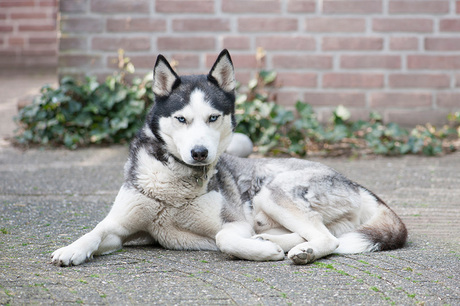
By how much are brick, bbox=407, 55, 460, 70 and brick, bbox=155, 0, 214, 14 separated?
2.31 meters

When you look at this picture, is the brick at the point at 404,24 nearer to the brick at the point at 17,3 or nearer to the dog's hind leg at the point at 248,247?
the dog's hind leg at the point at 248,247

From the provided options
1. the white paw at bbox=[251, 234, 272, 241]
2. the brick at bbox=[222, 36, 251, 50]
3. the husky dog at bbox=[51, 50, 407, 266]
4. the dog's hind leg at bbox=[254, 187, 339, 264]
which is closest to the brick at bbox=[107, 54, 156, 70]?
the brick at bbox=[222, 36, 251, 50]

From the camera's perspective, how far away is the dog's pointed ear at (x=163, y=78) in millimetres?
3592

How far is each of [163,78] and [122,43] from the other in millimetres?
3751

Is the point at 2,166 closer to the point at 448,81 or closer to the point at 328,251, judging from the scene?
the point at 328,251

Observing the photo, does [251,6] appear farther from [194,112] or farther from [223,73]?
[194,112]

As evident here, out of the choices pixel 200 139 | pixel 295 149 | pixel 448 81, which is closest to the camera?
pixel 200 139

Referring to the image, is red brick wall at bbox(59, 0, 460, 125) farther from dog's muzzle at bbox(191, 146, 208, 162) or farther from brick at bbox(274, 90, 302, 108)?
dog's muzzle at bbox(191, 146, 208, 162)

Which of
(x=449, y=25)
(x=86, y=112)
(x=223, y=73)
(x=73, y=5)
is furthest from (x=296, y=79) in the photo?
(x=223, y=73)

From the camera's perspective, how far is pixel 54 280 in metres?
2.94

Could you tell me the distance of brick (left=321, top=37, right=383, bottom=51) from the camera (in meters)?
6.98

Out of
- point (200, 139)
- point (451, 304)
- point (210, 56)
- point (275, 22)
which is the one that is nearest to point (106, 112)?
point (210, 56)

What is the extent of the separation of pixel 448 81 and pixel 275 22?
80.2 inches

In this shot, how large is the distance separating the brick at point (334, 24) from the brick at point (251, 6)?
395 mm
